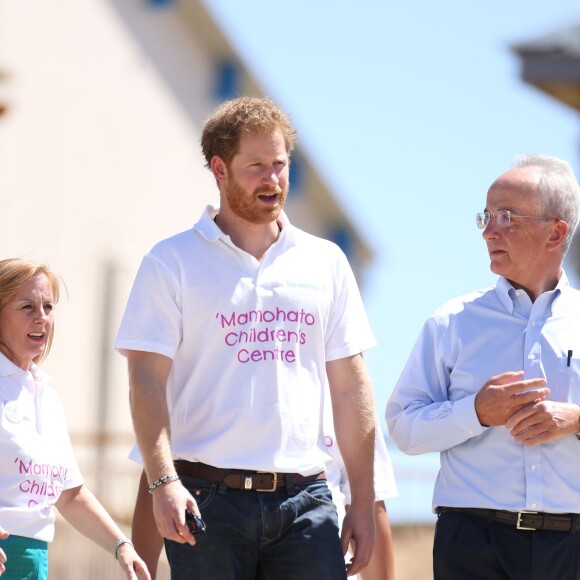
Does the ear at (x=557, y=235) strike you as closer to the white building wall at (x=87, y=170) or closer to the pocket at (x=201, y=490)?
the pocket at (x=201, y=490)

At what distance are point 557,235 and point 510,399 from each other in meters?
0.70

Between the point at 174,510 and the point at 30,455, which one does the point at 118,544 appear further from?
the point at 174,510

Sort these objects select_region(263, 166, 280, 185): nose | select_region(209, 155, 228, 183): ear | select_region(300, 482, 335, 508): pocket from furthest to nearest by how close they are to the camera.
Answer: select_region(209, 155, 228, 183): ear
select_region(263, 166, 280, 185): nose
select_region(300, 482, 335, 508): pocket

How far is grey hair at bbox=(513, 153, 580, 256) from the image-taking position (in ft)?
16.4

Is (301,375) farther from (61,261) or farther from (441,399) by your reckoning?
(61,261)

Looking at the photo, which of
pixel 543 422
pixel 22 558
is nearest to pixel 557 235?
pixel 543 422

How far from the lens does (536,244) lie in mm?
4953

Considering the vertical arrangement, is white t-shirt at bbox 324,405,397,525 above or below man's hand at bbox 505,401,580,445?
below

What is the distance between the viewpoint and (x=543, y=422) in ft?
15.3

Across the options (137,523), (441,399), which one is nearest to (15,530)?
(137,523)

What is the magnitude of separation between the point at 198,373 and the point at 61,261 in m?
9.40

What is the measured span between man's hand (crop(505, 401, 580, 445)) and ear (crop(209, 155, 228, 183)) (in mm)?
1248

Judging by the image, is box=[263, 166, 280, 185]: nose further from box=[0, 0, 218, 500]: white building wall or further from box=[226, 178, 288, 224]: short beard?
box=[0, 0, 218, 500]: white building wall

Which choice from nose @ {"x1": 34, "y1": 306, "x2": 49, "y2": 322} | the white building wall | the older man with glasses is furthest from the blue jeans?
→ the white building wall
